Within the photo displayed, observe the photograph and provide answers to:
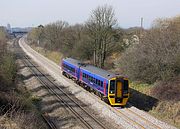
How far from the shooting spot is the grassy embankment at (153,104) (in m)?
22.0

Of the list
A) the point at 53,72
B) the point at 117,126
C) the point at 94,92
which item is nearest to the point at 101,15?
the point at 53,72

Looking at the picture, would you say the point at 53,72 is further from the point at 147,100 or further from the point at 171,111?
the point at 171,111

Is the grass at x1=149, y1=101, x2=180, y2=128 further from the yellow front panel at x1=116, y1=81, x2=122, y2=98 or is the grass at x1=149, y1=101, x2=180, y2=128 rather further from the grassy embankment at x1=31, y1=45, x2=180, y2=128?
the yellow front panel at x1=116, y1=81, x2=122, y2=98

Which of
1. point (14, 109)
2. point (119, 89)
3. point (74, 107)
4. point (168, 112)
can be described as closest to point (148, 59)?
point (119, 89)

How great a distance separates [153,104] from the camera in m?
25.7

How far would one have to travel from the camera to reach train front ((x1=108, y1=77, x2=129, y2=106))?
2392 centimetres

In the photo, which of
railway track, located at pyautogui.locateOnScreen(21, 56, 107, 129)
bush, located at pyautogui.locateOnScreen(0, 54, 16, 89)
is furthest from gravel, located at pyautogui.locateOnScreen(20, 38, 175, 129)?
bush, located at pyautogui.locateOnScreen(0, 54, 16, 89)

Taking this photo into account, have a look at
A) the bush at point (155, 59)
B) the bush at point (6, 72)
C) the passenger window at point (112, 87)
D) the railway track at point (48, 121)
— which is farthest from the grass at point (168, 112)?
the bush at point (6, 72)

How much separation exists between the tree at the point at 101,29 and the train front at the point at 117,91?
64.4 ft

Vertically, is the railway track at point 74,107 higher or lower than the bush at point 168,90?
lower

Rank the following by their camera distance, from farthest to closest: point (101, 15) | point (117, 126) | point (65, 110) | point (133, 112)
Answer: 1. point (101, 15)
2. point (65, 110)
3. point (133, 112)
4. point (117, 126)

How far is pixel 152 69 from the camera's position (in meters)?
29.7

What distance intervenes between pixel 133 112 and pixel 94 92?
6.54m

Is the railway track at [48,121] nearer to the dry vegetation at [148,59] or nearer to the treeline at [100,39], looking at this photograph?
the dry vegetation at [148,59]
